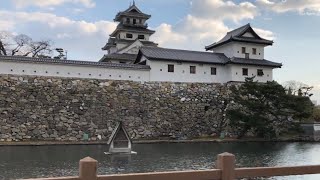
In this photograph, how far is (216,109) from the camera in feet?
103

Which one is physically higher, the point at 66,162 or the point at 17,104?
the point at 17,104

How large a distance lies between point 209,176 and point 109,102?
80.8 ft

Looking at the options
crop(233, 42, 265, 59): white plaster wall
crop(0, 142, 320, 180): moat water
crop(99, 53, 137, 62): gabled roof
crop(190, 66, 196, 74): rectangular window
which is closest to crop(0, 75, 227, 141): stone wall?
crop(190, 66, 196, 74): rectangular window

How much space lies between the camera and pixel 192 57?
3200 cm

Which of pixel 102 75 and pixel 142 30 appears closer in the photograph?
A: pixel 102 75

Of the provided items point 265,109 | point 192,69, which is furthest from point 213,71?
point 265,109

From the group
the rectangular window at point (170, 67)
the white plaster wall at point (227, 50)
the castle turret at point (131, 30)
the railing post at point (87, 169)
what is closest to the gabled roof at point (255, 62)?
the white plaster wall at point (227, 50)

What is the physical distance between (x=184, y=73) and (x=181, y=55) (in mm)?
1672

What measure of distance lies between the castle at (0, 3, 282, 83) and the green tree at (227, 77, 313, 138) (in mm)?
4186

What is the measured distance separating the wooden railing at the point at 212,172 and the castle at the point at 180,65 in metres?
24.4

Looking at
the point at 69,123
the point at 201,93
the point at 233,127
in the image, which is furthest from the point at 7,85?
the point at 233,127

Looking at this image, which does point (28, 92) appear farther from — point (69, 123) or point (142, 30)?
point (142, 30)

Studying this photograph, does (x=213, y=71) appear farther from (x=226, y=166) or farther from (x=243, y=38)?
(x=226, y=166)

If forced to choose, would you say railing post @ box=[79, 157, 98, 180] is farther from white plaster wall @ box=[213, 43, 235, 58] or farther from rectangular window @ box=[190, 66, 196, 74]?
white plaster wall @ box=[213, 43, 235, 58]
